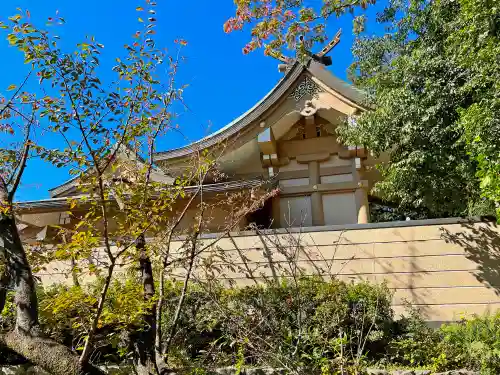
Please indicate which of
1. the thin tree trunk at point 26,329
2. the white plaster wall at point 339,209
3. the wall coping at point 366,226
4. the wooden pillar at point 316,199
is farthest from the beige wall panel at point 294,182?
the thin tree trunk at point 26,329

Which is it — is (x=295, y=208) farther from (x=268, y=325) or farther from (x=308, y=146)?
(x=268, y=325)

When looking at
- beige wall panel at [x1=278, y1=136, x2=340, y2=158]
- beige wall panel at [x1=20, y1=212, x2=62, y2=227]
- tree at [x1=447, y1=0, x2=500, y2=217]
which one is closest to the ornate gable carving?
beige wall panel at [x1=278, y1=136, x2=340, y2=158]

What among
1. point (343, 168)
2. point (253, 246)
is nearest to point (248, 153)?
point (343, 168)

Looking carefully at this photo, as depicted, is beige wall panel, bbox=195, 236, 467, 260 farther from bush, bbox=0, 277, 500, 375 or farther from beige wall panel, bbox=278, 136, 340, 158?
beige wall panel, bbox=278, 136, 340, 158

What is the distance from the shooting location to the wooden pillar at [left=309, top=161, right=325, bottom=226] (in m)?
9.80

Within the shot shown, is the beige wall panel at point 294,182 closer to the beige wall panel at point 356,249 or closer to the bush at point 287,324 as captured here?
the beige wall panel at point 356,249

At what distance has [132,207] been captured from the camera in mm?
4148

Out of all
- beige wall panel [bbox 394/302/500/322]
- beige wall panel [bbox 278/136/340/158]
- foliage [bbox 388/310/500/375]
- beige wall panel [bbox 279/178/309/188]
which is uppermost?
beige wall panel [bbox 278/136/340/158]

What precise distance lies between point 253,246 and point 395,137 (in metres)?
3.20

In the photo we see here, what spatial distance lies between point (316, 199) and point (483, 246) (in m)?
4.23

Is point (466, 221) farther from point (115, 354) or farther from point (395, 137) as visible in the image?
point (115, 354)

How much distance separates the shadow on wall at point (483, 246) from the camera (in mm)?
6211

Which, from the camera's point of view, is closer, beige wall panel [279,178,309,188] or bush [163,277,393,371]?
bush [163,277,393,371]

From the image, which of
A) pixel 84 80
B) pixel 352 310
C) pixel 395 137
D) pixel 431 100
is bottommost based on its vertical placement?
pixel 352 310
